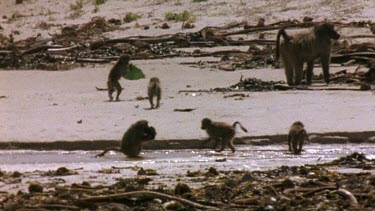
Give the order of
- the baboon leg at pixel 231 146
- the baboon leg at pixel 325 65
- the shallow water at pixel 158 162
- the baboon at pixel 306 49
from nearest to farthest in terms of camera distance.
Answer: the shallow water at pixel 158 162 < the baboon leg at pixel 231 146 < the baboon leg at pixel 325 65 < the baboon at pixel 306 49

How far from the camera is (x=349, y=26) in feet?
80.9

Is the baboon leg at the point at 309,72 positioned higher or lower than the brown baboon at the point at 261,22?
lower

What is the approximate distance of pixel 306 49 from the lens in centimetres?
1997

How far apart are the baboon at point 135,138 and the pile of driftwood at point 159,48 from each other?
7930 mm

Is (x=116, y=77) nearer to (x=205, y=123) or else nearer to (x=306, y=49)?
(x=306, y=49)

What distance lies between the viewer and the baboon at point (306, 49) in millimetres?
19516

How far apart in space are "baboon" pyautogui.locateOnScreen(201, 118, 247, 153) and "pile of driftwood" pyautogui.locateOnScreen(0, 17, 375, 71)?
746cm

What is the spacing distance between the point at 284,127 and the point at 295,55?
20.3 feet

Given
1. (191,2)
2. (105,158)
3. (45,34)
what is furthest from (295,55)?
(191,2)

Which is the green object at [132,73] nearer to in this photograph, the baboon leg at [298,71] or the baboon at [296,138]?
the baboon leg at [298,71]

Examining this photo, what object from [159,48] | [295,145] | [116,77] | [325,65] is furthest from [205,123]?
[159,48]

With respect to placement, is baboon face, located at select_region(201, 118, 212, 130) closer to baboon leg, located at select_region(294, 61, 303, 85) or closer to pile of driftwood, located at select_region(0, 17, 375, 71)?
baboon leg, located at select_region(294, 61, 303, 85)

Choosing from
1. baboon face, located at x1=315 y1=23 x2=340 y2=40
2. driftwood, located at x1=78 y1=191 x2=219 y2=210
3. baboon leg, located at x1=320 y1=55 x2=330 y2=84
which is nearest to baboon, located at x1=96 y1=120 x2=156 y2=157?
driftwood, located at x1=78 y1=191 x2=219 y2=210

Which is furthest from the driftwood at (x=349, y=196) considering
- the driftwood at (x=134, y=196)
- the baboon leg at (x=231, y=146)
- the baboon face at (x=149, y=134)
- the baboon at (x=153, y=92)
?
the baboon at (x=153, y=92)
